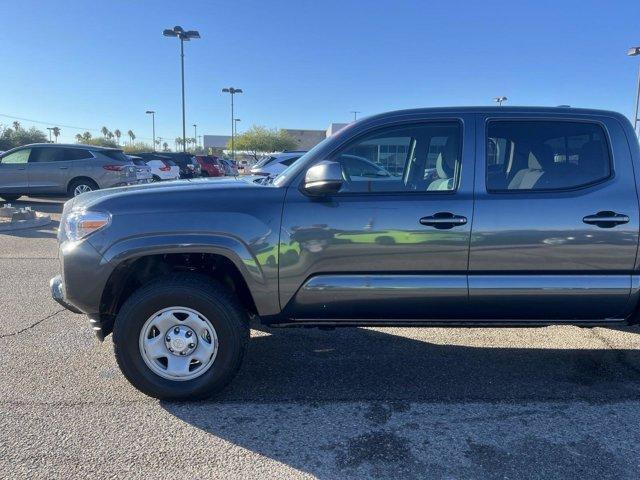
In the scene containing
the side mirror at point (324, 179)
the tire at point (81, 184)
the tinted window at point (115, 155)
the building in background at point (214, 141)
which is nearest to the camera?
the side mirror at point (324, 179)

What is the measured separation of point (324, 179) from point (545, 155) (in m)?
1.56

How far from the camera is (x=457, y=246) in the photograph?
3146 millimetres

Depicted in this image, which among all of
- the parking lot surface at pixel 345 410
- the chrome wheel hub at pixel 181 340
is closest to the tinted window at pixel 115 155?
the parking lot surface at pixel 345 410

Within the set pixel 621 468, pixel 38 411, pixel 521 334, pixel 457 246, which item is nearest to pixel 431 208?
pixel 457 246

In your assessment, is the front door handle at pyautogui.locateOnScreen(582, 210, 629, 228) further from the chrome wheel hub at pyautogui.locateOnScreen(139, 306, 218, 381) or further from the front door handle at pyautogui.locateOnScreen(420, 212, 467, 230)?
the chrome wheel hub at pyautogui.locateOnScreen(139, 306, 218, 381)

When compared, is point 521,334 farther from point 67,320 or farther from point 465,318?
point 67,320

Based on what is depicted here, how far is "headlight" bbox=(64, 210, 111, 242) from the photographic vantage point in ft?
10.2

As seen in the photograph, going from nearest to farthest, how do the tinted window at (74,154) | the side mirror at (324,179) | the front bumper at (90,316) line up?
1. the side mirror at (324,179)
2. the front bumper at (90,316)
3. the tinted window at (74,154)

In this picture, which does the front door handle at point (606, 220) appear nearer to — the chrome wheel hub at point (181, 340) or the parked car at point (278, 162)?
the chrome wheel hub at point (181, 340)

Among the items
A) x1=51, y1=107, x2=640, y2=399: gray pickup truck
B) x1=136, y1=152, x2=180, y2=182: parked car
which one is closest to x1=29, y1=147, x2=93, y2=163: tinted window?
x1=136, y1=152, x2=180, y2=182: parked car

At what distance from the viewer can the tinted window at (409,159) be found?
10.8 feet

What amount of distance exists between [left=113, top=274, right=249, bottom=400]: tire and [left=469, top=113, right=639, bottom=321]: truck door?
158cm

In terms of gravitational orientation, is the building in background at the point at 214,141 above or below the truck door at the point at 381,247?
above

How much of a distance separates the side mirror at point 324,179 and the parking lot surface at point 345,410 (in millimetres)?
1394
